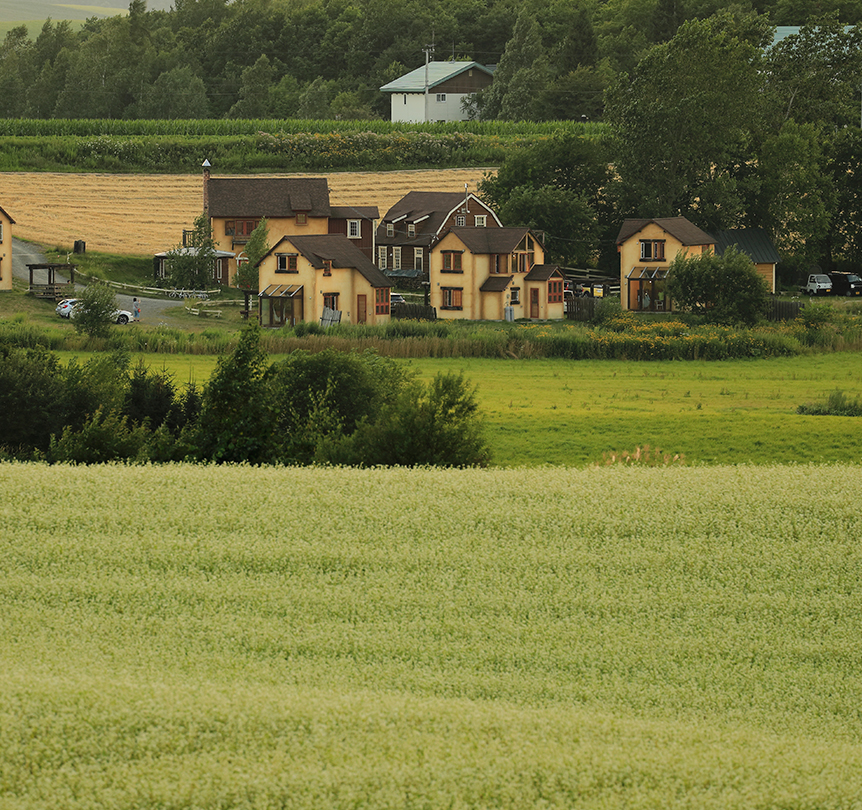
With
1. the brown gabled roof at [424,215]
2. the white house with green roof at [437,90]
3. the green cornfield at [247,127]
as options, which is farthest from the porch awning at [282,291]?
the white house with green roof at [437,90]

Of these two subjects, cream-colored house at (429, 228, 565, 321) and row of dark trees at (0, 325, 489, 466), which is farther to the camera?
cream-colored house at (429, 228, 565, 321)

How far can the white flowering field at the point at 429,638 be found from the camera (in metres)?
9.83

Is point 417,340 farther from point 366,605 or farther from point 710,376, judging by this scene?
point 366,605

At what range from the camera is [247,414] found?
87.9ft

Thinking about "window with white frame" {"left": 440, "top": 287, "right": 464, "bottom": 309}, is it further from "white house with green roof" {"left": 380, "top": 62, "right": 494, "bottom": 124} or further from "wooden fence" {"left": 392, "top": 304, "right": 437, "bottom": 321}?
"white house with green roof" {"left": 380, "top": 62, "right": 494, "bottom": 124}

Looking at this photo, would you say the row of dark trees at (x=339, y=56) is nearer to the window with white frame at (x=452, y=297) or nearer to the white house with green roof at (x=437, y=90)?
the white house with green roof at (x=437, y=90)

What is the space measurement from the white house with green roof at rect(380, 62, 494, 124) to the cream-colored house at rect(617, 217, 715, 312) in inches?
2763


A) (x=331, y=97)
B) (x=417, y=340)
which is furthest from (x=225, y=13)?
(x=417, y=340)

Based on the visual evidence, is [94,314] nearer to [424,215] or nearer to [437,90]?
[424,215]

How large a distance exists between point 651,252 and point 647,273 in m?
2.04

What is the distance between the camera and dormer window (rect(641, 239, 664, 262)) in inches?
3349

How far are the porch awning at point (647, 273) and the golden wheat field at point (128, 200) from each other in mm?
31623

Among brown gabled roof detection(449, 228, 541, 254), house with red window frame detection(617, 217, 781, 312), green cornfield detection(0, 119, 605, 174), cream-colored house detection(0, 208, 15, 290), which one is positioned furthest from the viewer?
green cornfield detection(0, 119, 605, 174)

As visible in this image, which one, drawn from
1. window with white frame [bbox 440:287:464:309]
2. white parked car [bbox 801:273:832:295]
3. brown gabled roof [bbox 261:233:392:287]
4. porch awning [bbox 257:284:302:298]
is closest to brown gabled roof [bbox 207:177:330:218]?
brown gabled roof [bbox 261:233:392:287]
